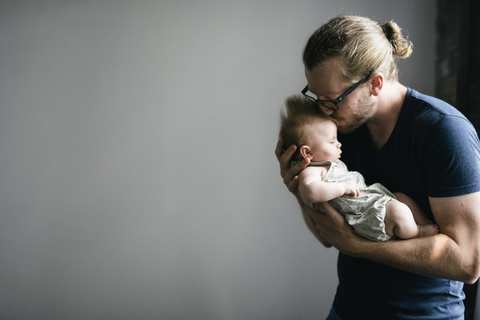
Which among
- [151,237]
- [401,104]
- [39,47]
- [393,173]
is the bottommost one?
[151,237]

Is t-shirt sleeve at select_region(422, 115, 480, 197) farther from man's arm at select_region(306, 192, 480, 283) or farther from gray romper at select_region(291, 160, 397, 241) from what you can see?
gray romper at select_region(291, 160, 397, 241)

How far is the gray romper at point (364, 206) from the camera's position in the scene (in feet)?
3.33

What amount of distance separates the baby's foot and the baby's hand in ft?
0.74

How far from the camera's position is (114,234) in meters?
2.06

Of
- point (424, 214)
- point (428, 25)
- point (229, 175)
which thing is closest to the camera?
point (424, 214)

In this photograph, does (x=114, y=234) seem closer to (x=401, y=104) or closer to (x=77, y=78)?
(x=77, y=78)

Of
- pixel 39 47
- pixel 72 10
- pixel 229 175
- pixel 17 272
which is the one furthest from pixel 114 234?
pixel 72 10

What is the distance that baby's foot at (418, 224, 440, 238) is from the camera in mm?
970

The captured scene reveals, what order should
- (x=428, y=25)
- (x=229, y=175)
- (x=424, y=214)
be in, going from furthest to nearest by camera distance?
(x=229, y=175) < (x=428, y=25) < (x=424, y=214)

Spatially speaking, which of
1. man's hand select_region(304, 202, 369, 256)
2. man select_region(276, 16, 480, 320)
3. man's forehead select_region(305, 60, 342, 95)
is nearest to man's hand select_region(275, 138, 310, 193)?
man select_region(276, 16, 480, 320)

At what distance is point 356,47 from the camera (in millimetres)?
1036

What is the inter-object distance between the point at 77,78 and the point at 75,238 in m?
1.07

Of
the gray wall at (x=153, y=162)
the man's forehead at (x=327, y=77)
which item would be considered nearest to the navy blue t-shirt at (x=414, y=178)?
the man's forehead at (x=327, y=77)

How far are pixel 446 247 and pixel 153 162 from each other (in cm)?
166
